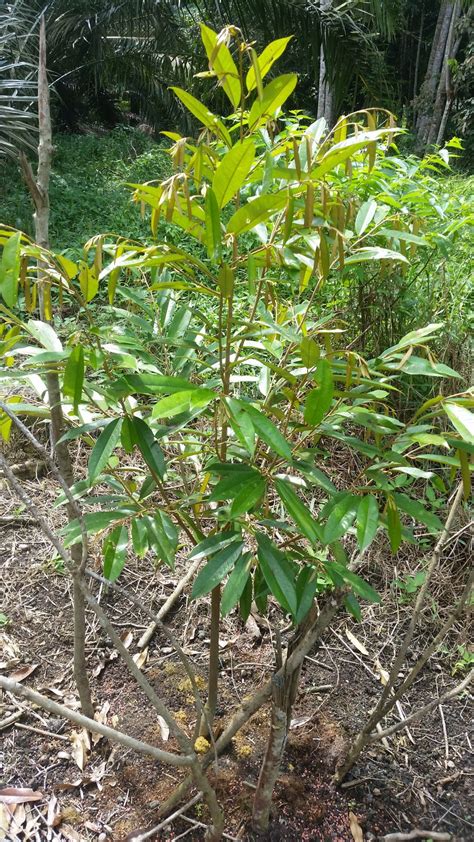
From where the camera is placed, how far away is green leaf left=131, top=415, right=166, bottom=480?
0.79m

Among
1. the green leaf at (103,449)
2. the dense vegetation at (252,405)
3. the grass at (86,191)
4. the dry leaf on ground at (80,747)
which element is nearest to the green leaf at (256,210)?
the dense vegetation at (252,405)

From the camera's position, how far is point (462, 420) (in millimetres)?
675

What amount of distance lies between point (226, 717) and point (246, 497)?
0.82 meters

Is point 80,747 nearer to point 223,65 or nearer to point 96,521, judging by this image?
point 96,521

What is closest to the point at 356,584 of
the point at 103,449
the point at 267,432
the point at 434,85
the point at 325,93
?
the point at 267,432

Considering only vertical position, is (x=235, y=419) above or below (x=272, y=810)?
above

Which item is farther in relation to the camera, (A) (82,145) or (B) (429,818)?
(A) (82,145)

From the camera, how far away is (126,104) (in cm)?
710

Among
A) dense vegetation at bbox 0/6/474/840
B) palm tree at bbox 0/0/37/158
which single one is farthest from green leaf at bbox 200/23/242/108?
palm tree at bbox 0/0/37/158

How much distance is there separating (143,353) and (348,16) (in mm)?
4420

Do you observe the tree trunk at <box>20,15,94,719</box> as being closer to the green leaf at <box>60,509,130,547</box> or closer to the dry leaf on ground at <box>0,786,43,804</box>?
the green leaf at <box>60,509,130,547</box>

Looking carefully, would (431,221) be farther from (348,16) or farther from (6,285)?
(348,16)

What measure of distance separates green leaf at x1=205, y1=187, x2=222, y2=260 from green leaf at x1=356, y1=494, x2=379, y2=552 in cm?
39

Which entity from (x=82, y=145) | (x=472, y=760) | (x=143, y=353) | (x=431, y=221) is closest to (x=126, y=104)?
(x=82, y=145)
